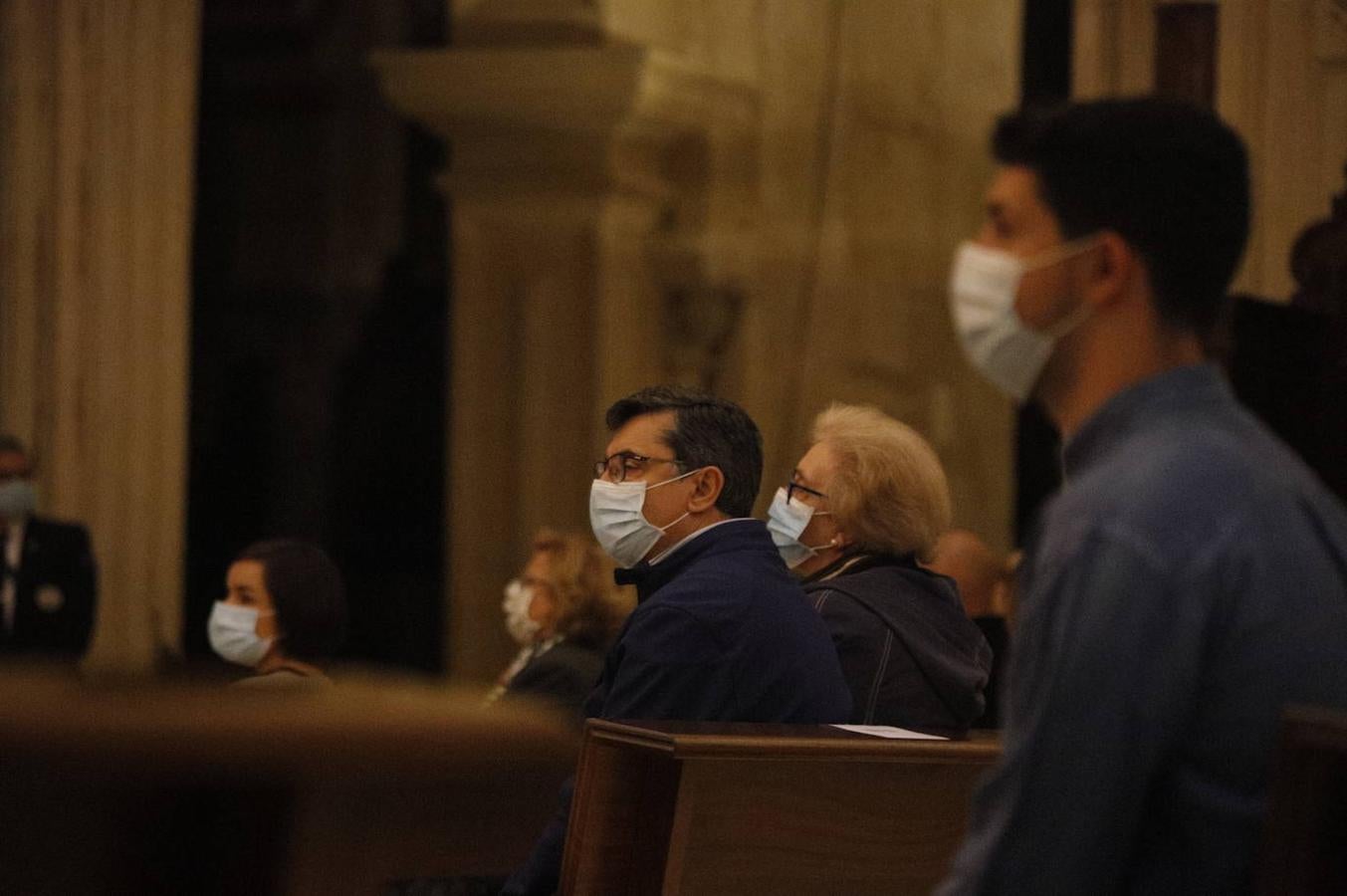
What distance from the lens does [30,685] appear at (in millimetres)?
1436

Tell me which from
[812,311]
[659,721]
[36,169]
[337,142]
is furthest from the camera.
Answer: [337,142]

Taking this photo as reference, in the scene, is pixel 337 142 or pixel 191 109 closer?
pixel 191 109

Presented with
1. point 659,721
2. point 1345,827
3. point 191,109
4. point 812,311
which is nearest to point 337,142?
point 191,109

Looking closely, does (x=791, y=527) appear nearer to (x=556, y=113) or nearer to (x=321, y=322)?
(x=556, y=113)

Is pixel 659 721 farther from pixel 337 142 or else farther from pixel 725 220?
pixel 337 142

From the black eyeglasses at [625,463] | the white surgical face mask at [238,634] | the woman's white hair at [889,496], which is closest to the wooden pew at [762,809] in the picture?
the black eyeglasses at [625,463]

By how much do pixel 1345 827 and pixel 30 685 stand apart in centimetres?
112

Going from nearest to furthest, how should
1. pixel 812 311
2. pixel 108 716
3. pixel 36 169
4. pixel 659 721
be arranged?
pixel 108 716 → pixel 659 721 → pixel 36 169 → pixel 812 311

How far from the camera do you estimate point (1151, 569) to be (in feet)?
6.71

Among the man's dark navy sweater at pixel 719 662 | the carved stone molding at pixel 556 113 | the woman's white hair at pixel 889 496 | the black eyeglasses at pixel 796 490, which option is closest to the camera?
the man's dark navy sweater at pixel 719 662

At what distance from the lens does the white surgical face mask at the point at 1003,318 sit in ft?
7.59

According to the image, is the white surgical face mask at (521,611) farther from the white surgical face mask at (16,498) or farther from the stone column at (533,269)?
the white surgical face mask at (16,498)

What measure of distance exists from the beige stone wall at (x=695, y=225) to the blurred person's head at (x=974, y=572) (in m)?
2.92

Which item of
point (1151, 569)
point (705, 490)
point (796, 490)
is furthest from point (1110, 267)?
point (796, 490)
